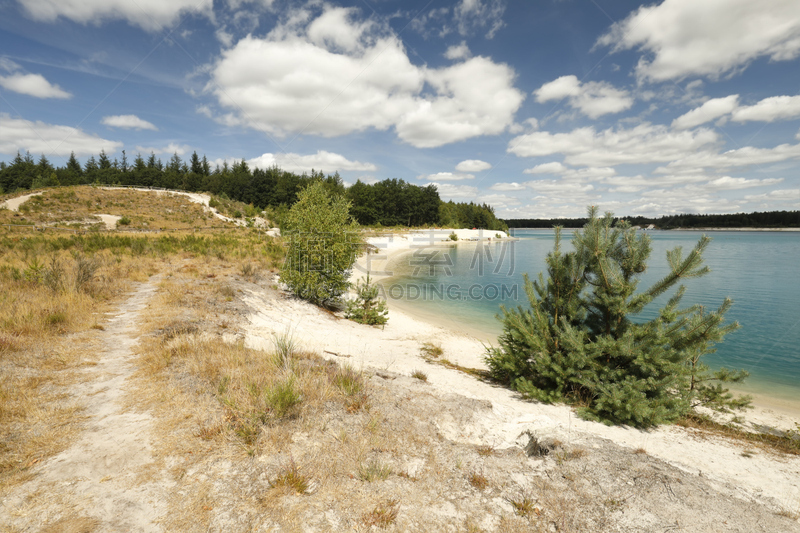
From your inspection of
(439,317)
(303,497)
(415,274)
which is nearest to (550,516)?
(303,497)

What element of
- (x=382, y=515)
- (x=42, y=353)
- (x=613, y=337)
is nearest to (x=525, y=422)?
(x=613, y=337)

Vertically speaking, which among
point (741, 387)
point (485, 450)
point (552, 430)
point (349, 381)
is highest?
point (349, 381)

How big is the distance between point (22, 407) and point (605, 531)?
768 cm

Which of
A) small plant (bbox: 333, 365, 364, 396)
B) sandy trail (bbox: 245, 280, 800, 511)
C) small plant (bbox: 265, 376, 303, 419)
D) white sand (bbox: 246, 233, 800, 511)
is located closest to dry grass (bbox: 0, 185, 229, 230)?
white sand (bbox: 246, 233, 800, 511)

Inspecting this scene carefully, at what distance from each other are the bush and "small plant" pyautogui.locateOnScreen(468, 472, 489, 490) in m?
13.1

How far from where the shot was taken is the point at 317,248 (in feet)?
53.0

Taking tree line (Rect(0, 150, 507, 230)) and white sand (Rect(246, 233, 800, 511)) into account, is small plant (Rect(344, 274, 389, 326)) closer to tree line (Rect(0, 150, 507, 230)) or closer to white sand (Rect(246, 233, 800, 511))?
white sand (Rect(246, 233, 800, 511))

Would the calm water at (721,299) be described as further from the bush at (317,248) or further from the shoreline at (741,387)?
the bush at (317,248)

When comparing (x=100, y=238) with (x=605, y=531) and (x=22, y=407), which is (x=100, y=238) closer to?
(x=22, y=407)

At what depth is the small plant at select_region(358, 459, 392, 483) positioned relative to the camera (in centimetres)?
412

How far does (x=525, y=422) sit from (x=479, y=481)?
2303mm

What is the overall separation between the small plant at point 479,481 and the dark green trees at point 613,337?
3.50m

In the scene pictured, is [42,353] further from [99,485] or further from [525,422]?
[525,422]

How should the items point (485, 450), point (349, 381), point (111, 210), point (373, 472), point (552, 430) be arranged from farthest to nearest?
point (111, 210), point (349, 381), point (552, 430), point (485, 450), point (373, 472)
